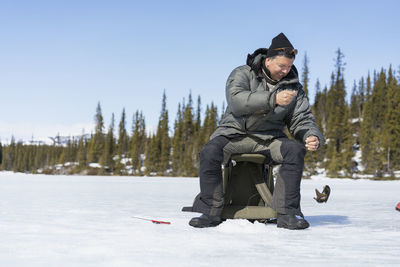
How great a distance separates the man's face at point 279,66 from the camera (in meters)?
3.10

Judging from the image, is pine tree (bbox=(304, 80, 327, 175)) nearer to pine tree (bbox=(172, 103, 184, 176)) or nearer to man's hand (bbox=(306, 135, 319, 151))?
pine tree (bbox=(172, 103, 184, 176))

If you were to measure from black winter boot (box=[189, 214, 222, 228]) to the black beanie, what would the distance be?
1354mm

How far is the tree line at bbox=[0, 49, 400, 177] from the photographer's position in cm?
4191

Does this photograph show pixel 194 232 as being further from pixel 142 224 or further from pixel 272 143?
pixel 272 143

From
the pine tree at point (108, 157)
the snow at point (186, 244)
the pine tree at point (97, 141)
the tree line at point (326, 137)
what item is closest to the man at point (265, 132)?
the snow at point (186, 244)

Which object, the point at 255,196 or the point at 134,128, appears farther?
the point at 134,128

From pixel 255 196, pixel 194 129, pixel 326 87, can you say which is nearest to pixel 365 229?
pixel 255 196

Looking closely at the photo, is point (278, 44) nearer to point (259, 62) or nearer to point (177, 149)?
point (259, 62)

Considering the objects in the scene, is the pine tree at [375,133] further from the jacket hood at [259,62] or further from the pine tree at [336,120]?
the jacket hood at [259,62]

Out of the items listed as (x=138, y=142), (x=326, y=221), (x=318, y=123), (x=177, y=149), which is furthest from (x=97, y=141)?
(x=326, y=221)

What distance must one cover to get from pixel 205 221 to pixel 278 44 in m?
1.48

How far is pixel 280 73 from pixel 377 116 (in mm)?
55009

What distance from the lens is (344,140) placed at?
49344 millimetres

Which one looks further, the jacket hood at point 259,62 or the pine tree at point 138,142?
the pine tree at point 138,142
